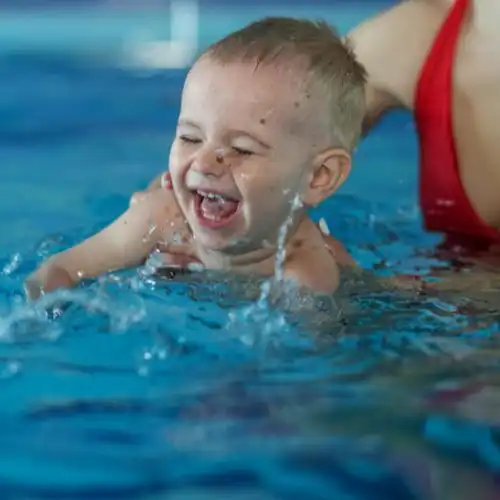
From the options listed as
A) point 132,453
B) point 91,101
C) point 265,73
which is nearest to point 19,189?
point 91,101

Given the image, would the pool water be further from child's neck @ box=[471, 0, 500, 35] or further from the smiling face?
child's neck @ box=[471, 0, 500, 35]

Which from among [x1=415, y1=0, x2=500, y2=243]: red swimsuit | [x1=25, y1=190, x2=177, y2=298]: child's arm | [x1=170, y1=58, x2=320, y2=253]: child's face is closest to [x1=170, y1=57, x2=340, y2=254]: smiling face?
[x1=170, y1=58, x2=320, y2=253]: child's face

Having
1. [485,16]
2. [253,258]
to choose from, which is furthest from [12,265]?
[485,16]

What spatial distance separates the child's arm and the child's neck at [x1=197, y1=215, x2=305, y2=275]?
0.07 meters

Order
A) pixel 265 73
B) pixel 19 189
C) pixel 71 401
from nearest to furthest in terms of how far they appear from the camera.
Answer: pixel 71 401, pixel 265 73, pixel 19 189

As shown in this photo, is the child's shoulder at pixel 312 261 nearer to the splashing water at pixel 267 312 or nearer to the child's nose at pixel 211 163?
the splashing water at pixel 267 312

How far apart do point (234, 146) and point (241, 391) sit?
9.3 inches

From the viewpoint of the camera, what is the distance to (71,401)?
85 cm

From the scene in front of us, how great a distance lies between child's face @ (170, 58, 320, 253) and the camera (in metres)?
0.97

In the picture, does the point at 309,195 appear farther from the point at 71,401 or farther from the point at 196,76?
the point at 71,401

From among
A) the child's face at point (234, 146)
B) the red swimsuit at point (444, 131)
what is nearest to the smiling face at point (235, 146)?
the child's face at point (234, 146)

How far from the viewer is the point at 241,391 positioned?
0.85 meters

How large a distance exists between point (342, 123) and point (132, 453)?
1.35 ft

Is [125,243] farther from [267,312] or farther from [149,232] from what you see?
[267,312]
